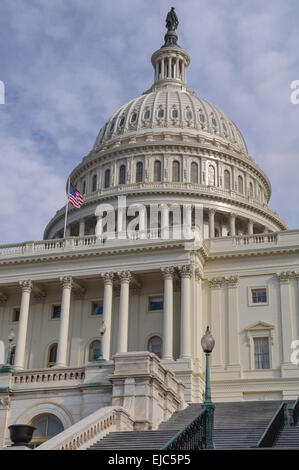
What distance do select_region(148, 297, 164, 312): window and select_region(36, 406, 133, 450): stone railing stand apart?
26.3m

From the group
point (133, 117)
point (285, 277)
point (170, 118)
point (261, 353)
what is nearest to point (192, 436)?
point (261, 353)

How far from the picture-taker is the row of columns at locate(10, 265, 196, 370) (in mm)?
50297

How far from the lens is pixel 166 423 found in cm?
3105

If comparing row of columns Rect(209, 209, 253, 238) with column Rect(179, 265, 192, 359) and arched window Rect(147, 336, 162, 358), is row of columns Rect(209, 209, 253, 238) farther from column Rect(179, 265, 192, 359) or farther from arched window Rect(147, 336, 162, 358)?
column Rect(179, 265, 192, 359)

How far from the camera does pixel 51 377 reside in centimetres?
3133

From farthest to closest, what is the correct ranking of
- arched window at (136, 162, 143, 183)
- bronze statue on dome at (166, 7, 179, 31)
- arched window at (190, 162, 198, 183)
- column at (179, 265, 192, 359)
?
bronze statue on dome at (166, 7, 179, 31) → arched window at (136, 162, 143, 183) → arched window at (190, 162, 198, 183) → column at (179, 265, 192, 359)

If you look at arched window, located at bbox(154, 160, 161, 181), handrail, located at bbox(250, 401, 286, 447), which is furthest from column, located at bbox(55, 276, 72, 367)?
arched window, located at bbox(154, 160, 161, 181)

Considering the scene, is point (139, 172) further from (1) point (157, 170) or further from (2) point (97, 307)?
(2) point (97, 307)

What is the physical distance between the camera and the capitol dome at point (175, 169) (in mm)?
78625

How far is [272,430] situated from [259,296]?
30980 mm

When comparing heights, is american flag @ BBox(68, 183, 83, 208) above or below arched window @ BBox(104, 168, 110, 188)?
below

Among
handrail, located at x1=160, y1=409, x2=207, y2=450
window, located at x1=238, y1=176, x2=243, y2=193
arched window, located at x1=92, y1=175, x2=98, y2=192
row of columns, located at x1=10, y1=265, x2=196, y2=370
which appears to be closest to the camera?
handrail, located at x1=160, y1=409, x2=207, y2=450

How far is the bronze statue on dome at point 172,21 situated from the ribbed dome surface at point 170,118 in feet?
67.4
